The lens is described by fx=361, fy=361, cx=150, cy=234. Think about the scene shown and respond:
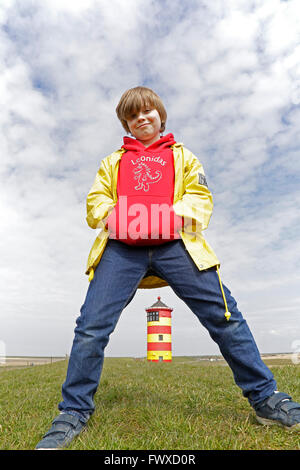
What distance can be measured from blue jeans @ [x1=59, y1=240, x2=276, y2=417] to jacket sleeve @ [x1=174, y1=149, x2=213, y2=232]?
25 cm

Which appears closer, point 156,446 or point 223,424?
point 156,446

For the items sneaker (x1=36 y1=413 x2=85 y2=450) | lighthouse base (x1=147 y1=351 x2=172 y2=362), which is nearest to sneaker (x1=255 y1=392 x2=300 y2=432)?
sneaker (x1=36 y1=413 x2=85 y2=450)

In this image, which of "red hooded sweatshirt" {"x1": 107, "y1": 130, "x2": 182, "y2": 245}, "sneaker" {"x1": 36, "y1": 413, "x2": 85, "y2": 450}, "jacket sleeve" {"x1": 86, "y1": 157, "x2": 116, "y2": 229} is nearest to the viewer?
"sneaker" {"x1": 36, "y1": 413, "x2": 85, "y2": 450}

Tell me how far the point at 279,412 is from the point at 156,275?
1501mm

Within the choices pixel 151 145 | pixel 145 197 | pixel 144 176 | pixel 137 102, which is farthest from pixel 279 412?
pixel 137 102

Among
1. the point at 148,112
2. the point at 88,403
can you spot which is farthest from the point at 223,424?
the point at 148,112

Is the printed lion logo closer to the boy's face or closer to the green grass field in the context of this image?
the boy's face

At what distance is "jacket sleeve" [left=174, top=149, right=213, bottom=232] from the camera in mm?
3107

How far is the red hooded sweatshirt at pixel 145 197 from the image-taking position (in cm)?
304

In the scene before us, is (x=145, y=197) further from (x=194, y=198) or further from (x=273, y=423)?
(x=273, y=423)

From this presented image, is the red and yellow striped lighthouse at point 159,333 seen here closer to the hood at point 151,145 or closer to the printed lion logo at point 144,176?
the hood at point 151,145
